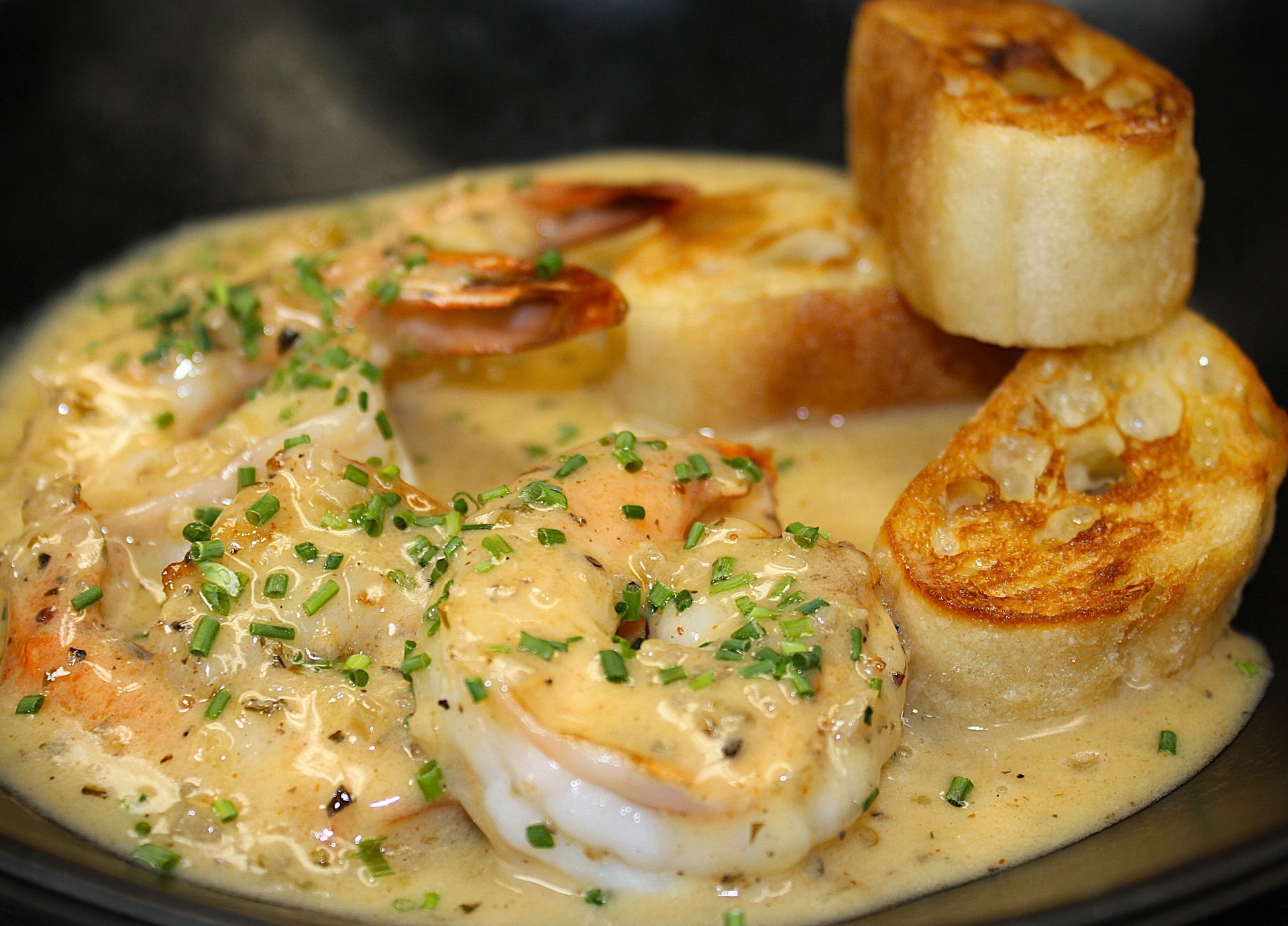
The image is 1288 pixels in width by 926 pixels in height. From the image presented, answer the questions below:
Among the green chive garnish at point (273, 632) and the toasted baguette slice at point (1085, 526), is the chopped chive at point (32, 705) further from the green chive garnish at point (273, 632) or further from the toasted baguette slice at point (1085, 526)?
the toasted baguette slice at point (1085, 526)

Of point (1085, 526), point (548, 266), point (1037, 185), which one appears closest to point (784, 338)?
point (548, 266)

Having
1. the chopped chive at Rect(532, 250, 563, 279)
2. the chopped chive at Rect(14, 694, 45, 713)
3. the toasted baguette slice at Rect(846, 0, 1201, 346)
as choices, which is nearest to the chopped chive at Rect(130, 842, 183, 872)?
the chopped chive at Rect(14, 694, 45, 713)

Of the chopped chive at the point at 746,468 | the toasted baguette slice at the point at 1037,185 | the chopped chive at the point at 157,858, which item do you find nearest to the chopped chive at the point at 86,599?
the chopped chive at the point at 157,858

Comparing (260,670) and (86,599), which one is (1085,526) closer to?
(260,670)

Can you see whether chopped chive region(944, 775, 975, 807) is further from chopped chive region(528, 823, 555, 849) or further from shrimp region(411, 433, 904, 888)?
chopped chive region(528, 823, 555, 849)

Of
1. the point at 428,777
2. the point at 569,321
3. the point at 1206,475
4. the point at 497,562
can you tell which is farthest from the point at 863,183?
the point at 428,777

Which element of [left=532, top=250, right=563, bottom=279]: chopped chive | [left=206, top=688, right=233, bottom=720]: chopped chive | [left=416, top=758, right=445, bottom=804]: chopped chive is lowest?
[left=416, top=758, right=445, bottom=804]: chopped chive

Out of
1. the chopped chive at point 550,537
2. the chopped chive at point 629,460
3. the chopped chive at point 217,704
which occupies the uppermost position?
the chopped chive at point 550,537

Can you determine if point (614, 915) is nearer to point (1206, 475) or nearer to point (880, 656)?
point (880, 656)
